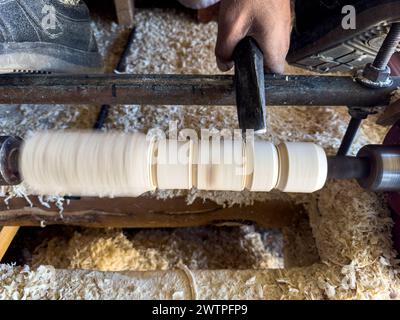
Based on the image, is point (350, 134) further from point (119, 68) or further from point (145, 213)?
point (119, 68)

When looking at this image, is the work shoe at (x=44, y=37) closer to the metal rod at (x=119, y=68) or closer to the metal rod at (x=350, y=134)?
the metal rod at (x=119, y=68)

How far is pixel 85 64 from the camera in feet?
3.75

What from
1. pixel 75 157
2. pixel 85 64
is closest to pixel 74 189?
pixel 75 157

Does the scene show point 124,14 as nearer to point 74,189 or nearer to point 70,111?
point 70,111

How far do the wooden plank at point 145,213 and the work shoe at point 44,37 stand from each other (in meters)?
0.38

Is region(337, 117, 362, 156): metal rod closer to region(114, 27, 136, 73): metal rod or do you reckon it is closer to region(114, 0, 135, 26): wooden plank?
region(114, 27, 136, 73): metal rod

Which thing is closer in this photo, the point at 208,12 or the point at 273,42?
the point at 273,42

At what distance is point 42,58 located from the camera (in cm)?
93

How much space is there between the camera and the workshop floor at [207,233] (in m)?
0.79

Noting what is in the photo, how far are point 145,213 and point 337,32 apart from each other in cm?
69

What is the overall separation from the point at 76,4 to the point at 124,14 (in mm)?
546

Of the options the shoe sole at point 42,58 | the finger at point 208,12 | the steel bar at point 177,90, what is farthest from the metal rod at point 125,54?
the steel bar at point 177,90

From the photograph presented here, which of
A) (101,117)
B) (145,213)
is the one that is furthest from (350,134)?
(101,117)
